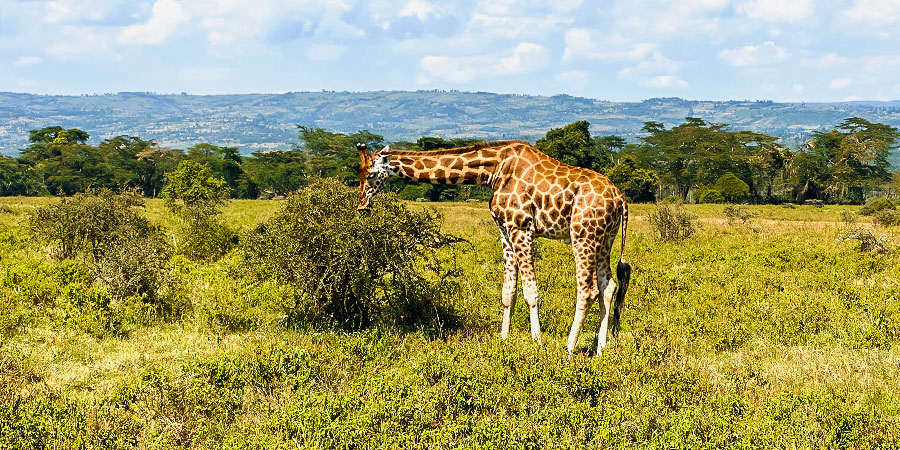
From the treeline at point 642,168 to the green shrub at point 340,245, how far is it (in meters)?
62.9

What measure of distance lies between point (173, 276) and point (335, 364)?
8.15m

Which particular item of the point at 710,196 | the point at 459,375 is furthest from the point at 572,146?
the point at 459,375

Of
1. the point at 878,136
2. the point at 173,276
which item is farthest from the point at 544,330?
the point at 878,136

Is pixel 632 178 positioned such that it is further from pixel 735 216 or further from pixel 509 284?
pixel 509 284

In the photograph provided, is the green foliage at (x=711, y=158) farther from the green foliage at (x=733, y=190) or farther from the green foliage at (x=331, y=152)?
the green foliage at (x=331, y=152)

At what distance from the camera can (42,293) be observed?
12195mm

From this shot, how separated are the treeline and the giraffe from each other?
63.5 metres

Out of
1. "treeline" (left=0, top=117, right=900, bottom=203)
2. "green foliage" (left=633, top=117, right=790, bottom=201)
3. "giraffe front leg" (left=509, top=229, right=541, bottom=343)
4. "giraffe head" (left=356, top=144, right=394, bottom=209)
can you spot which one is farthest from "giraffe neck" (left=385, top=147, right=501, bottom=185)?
"green foliage" (left=633, top=117, right=790, bottom=201)

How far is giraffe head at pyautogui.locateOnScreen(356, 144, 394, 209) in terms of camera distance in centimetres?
959

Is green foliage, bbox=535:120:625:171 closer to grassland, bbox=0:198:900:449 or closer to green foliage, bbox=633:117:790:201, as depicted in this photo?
green foliage, bbox=633:117:790:201

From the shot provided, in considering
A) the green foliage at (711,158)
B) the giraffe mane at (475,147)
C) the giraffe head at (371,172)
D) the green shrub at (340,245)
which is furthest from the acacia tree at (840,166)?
the giraffe head at (371,172)

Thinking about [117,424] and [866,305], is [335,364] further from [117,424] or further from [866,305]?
[866,305]

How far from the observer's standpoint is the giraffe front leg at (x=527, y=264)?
30.1ft

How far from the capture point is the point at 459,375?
24.3 feet
